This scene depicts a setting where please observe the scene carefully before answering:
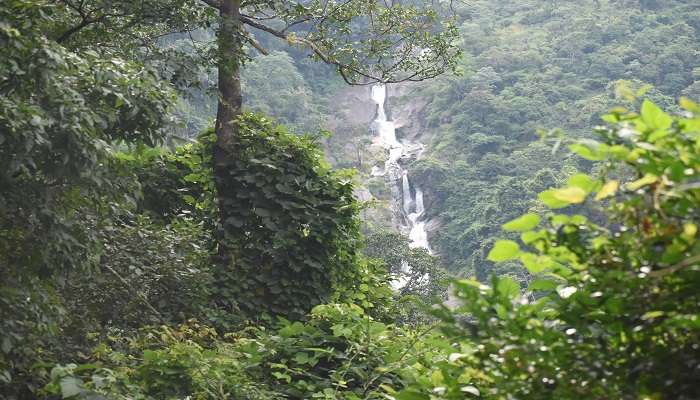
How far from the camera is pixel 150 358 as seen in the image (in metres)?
3.50

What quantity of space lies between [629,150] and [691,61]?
119 ft

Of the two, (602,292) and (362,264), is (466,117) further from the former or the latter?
(602,292)

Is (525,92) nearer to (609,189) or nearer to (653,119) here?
(653,119)

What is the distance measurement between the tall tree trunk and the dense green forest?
0.7 inches

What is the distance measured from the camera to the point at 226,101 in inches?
276

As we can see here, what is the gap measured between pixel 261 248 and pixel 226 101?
136cm

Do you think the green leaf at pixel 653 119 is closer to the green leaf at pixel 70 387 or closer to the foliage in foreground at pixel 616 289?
the foliage in foreground at pixel 616 289

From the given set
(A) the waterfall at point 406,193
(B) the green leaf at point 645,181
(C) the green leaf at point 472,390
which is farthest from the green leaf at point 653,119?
(A) the waterfall at point 406,193

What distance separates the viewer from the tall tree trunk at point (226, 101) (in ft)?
22.0

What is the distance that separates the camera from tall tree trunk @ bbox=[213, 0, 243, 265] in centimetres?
671

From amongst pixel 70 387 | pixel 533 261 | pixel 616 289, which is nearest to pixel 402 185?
pixel 70 387

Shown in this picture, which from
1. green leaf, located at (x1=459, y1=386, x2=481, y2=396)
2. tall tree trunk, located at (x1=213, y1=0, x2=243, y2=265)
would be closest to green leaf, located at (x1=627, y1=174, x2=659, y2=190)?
green leaf, located at (x1=459, y1=386, x2=481, y2=396)

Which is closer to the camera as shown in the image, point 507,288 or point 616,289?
point 616,289

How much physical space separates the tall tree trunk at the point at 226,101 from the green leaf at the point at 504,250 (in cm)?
551
